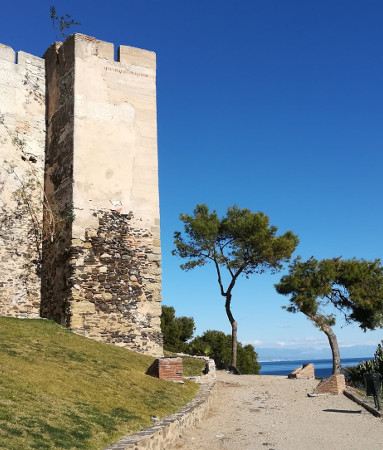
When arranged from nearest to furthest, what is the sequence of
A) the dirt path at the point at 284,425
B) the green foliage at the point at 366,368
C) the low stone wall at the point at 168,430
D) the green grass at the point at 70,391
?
the green grass at the point at 70,391 → the low stone wall at the point at 168,430 → the dirt path at the point at 284,425 → the green foliage at the point at 366,368

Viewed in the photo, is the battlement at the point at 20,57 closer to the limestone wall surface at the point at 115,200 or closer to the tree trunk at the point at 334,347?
the limestone wall surface at the point at 115,200

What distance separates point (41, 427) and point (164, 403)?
3.31 m

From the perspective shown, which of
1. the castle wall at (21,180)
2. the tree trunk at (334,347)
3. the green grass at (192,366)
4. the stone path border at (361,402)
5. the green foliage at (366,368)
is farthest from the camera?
the tree trunk at (334,347)

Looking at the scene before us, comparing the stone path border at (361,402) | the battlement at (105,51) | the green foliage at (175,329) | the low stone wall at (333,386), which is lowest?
the stone path border at (361,402)

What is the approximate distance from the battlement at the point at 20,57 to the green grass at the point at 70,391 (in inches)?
311

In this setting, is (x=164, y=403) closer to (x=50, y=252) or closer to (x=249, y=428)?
(x=249, y=428)

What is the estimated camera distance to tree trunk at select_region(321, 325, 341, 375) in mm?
21969

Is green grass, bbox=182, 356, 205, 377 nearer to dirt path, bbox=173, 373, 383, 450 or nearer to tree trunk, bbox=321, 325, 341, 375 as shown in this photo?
dirt path, bbox=173, 373, 383, 450

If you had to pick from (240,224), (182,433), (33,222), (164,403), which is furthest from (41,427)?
(240,224)

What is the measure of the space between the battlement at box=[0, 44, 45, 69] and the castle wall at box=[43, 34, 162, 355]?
0.58m

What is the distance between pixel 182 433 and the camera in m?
8.03

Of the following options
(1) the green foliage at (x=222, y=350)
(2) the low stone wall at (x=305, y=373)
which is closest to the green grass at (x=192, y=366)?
(2) the low stone wall at (x=305, y=373)

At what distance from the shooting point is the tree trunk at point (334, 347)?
72.1ft

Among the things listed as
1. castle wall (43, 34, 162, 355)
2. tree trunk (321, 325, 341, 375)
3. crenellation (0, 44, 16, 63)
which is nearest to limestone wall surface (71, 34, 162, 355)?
castle wall (43, 34, 162, 355)
